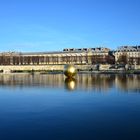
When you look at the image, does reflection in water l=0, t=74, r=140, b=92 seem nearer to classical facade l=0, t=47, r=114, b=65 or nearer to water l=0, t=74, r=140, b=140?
water l=0, t=74, r=140, b=140

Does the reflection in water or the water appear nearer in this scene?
the water

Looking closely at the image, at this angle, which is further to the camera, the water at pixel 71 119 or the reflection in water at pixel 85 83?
the reflection in water at pixel 85 83

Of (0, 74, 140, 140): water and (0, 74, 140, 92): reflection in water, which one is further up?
(0, 74, 140, 92): reflection in water

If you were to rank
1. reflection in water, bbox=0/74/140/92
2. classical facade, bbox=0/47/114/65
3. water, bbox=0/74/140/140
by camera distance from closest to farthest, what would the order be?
water, bbox=0/74/140/140, reflection in water, bbox=0/74/140/92, classical facade, bbox=0/47/114/65

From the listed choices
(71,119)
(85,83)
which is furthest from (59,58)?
(71,119)


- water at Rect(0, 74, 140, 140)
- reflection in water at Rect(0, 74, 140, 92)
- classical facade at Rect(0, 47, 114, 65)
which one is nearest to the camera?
water at Rect(0, 74, 140, 140)

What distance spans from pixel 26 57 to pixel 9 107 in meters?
86.0

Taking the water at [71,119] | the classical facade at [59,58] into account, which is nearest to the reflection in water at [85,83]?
the water at [71,119]

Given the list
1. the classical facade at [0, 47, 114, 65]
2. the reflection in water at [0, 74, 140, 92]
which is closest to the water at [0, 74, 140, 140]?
the reflection in water at [0, 74, 140, 92]

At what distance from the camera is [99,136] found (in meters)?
7.74

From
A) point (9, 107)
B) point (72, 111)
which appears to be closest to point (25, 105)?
point (9, 107)

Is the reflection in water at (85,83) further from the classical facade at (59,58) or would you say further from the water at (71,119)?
the classical facade at (59,58)

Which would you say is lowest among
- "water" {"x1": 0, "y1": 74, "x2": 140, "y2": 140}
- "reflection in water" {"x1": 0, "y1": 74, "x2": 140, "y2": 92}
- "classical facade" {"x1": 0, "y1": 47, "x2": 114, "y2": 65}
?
"water" {"x1": 0, "y1": 74, "x2": 140, "y2": 140}

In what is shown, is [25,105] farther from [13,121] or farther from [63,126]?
[63,126]
